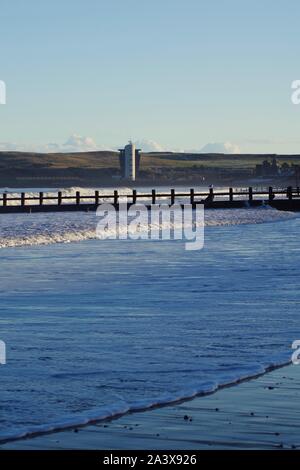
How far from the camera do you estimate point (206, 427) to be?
28.8 feet

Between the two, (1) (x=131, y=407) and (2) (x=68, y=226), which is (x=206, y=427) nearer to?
(1) (x=131, y=407)

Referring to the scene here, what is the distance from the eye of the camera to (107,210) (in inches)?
2518

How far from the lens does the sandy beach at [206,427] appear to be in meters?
8.24

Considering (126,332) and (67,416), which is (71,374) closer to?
(67,416)

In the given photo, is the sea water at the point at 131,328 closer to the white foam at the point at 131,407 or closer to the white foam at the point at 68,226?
the white foam at the point at 131,407

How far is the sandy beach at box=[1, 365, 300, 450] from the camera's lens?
8.24 m

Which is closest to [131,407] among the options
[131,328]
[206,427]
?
[206,427]

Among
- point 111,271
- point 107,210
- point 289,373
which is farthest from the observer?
point 107,210

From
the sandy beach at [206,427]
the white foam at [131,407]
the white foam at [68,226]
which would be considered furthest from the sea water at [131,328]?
the white foam at [68,226]

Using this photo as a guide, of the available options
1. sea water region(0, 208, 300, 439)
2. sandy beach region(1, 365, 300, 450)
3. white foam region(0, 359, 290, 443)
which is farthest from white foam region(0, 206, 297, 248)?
sandy beach region(1, 365, 300, 450)

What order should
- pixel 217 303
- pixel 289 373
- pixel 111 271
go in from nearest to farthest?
pixel 289 373, pixel 217 303, pixel 111 271
